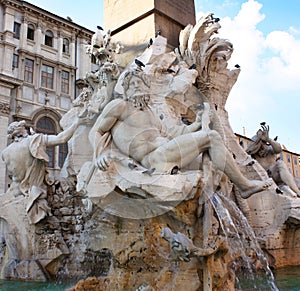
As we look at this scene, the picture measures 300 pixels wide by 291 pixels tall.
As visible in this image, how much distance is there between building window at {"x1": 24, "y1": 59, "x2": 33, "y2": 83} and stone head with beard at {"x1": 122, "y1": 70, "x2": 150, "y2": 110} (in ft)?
59.7

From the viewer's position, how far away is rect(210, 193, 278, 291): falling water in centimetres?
377

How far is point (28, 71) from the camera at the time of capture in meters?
20.9

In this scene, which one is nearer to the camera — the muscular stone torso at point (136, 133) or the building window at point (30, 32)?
the muscular stone torso at point (136, 133)

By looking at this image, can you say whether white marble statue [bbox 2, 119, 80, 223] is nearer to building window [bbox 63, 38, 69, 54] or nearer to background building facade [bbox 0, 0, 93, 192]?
background building facade [bbox 0, 0, 93, 192]

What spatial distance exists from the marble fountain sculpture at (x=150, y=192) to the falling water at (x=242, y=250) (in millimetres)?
20

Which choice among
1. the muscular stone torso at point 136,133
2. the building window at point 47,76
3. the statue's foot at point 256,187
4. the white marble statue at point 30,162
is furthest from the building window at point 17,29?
the statue's foot at point 256,187

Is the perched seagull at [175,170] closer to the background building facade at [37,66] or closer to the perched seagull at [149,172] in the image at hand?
the perched seagull at [149,172]

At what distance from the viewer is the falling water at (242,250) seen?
12.4 ft

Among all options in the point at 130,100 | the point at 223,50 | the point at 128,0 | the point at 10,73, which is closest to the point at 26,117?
the point at 10,73

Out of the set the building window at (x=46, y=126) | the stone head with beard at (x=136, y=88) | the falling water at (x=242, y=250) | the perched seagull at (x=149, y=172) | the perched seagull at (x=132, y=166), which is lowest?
the falling water at (x=242, y=250)

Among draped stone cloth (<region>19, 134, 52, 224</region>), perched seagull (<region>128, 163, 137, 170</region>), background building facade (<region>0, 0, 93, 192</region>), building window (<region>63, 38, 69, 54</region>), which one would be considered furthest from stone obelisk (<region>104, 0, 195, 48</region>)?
building window (<region>63, 38, 69, 54</region>)

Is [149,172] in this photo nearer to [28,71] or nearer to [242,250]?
[242,250]

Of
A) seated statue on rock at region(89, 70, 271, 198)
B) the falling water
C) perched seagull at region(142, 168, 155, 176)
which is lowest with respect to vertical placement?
the falling water

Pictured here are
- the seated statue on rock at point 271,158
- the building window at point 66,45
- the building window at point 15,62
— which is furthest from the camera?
the building window at point 66,45
